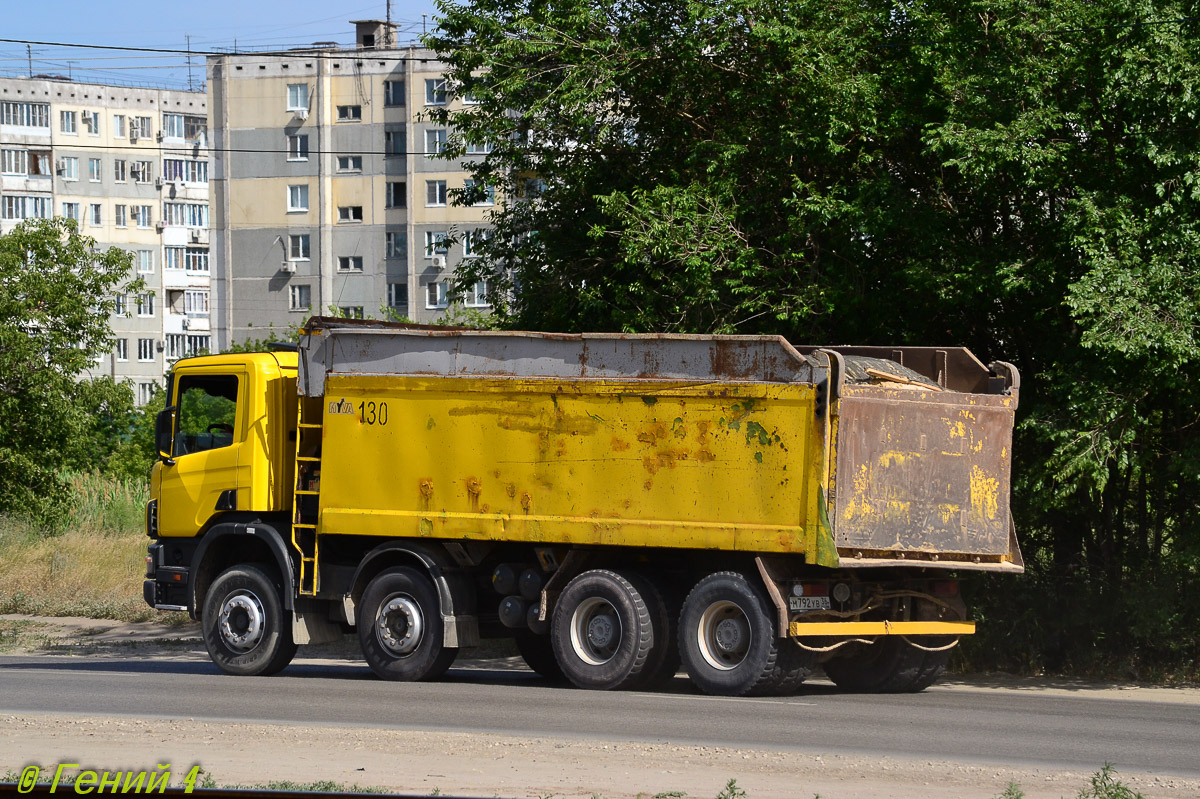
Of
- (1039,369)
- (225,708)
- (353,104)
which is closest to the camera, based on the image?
(225,708)

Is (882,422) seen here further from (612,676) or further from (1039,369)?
(1039,369)

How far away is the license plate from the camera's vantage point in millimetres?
12425

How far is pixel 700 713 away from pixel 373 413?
4368 millimetres

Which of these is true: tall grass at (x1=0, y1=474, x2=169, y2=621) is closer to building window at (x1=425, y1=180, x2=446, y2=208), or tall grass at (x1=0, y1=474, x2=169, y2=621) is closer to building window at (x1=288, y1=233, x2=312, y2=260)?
building window at (x1=425, y1=180, x2=446, y2=208)

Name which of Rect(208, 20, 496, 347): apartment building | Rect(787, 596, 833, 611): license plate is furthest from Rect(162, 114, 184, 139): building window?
Rect(787, 596, 833, 611): license plate

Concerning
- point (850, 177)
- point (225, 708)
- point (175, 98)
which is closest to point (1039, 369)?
point (850, 177)

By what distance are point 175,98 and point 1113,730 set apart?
87472 mm

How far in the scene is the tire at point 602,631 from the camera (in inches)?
512

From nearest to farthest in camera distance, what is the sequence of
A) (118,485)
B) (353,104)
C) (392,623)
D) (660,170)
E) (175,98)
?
(392,623)
(660,170)
(118,485)
(353,104)
(175,98)

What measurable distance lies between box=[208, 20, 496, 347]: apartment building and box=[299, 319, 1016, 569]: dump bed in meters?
54.1

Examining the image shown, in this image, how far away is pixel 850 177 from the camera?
55.7 feet

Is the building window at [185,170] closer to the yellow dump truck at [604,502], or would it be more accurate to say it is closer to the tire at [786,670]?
the yellow dump truck at [604,502]

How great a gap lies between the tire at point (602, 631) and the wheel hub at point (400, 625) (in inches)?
55.1

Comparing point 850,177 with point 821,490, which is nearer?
point 821,490
